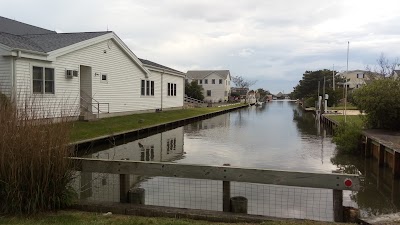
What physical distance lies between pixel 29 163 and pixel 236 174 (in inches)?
124

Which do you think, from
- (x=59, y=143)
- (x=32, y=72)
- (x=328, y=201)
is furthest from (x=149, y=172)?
(x=32, y=72)

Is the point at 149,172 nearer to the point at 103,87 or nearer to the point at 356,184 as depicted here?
the point at 356,184

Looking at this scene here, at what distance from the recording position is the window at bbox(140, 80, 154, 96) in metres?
31.8

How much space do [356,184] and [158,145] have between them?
14319mm

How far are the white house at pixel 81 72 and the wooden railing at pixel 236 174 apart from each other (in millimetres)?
7276

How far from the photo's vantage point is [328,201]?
9.10m

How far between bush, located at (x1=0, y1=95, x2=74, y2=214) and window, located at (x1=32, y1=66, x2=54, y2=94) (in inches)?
558

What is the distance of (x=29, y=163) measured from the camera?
5586mm

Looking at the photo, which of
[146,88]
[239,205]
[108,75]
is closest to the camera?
[239,205]

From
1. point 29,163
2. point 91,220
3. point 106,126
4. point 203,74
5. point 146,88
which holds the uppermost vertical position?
point 203,74

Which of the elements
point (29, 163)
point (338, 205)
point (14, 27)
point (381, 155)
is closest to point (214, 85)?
point (14, 27)

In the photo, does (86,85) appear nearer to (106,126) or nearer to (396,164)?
(106,126)

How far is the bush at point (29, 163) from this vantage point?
5539mm

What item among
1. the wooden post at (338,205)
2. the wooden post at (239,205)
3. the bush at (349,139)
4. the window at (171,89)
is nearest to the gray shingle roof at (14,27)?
the window at (171,89)
